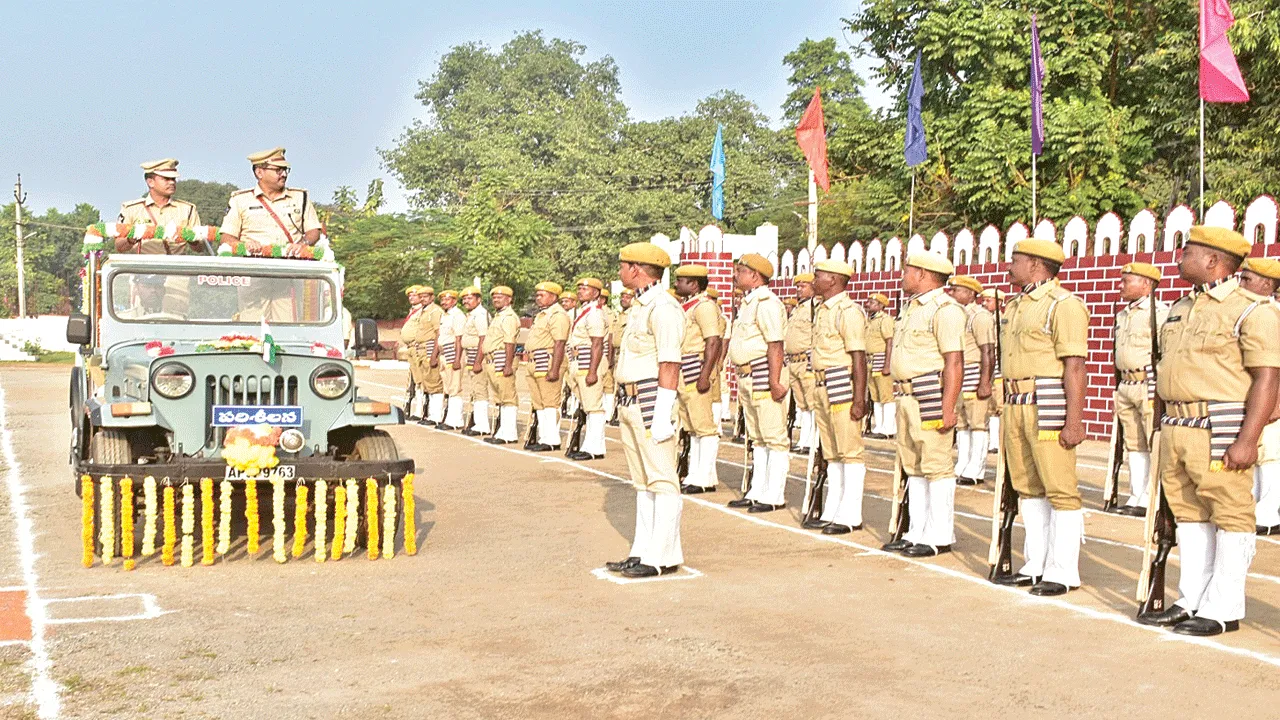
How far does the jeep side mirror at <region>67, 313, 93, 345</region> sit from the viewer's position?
9945 mm

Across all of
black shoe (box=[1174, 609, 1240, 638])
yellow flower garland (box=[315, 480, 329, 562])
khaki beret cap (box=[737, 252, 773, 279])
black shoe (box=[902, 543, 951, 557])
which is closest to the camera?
black shoe (box=[1174, 609, 1240, 638])

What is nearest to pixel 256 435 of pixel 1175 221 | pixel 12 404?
pixel 1175 221

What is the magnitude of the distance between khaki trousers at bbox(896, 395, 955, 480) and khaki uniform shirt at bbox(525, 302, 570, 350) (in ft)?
24.3

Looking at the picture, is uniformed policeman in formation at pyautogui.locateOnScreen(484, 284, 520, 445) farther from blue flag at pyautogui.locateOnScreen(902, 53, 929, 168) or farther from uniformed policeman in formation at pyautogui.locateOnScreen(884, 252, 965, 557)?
blue flag at pyautogui.locateOnScreen(902, 53, 929, 168)

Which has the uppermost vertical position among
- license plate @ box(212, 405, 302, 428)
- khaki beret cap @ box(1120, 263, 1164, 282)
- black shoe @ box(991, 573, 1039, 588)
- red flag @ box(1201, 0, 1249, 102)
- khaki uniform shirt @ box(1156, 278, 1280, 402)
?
red flag @ box(1201, 0, 1249, 102)

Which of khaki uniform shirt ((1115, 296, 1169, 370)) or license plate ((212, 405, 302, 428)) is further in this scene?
khaki uniform shirt ((1115, 296, 1169, 370))

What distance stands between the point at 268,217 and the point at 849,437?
508 centimetres

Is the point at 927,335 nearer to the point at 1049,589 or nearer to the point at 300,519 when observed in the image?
the point at 1049,589

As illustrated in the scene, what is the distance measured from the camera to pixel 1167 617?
6.96 m

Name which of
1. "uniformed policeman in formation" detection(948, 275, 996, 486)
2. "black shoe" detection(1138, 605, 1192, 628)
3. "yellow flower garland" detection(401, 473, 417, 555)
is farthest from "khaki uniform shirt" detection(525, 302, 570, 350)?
"black shoe" detection(1138, 605, 1192, 628)

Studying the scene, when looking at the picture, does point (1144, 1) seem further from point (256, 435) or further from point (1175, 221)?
point (256, 435)

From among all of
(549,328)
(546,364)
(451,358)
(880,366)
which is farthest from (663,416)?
(451,358)

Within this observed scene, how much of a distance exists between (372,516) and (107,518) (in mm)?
1633

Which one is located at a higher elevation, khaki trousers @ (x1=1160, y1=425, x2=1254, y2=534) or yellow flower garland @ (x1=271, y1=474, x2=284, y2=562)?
khaki trousers @ (x1=1160, y1=425, x2=1254, y2=534)
